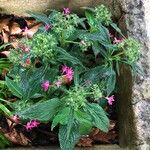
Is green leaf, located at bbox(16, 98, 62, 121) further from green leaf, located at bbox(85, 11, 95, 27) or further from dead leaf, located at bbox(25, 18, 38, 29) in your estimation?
dead leaf, located at bbox(25, 18, 38, 29)

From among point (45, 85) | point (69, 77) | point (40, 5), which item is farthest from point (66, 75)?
point (40, 5)

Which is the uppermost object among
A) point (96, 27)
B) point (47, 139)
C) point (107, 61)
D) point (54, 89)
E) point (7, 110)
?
point (96, 27)

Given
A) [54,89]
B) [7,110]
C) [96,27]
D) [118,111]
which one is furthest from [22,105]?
[118,111]

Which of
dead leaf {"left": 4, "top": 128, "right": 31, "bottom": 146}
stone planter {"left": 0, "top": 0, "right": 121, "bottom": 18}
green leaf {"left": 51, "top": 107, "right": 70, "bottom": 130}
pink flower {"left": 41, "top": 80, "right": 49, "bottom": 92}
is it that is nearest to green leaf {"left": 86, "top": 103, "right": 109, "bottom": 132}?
green leaf {"left": 51, "top": 107, "right": 70, "bottom": 130}

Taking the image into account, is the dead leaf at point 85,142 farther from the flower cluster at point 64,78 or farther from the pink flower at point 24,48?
the pink flower at point 24,48

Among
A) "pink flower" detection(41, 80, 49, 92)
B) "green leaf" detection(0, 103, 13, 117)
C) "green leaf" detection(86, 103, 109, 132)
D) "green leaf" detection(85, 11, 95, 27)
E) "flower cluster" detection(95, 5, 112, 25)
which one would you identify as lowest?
"green leaf" detection(0, 103, 13, 117)

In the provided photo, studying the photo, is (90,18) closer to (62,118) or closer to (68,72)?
(68,72)

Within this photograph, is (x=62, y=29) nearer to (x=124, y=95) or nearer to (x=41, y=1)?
(x=124, y=95)
